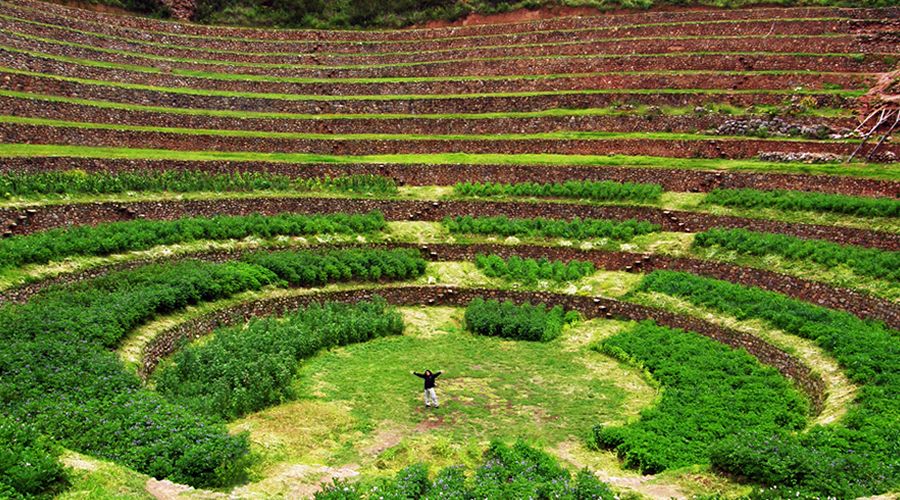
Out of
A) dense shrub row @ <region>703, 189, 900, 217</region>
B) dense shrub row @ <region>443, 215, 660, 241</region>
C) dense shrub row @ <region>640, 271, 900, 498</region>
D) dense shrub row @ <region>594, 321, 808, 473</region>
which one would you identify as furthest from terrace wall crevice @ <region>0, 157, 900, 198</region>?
dense shrub row @ <region>594, 321, 808, 473</region>

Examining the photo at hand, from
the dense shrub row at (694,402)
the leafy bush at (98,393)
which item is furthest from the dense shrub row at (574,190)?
the leafy bush at (98,393)

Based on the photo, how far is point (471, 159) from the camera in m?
38.5

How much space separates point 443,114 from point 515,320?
72.5 ft

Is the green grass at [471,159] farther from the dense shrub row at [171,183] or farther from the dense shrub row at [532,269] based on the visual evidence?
the dense shrub row at [532,269]

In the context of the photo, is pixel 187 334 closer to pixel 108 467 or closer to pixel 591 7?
pixel 108 467

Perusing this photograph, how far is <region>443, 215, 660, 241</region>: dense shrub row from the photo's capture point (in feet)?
101

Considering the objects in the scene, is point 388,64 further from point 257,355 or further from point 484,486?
point 484,486

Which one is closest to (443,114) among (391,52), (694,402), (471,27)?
(391,52)

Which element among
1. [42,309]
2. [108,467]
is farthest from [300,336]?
[108,467]

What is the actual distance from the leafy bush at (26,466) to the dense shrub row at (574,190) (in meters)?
25.6

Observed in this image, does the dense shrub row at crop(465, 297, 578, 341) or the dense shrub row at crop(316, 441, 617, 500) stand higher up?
the dense shrub row at crop(316, 441, 617, 500)

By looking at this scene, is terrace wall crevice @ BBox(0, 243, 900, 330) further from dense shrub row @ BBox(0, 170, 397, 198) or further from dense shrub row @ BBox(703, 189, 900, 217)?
dense shrub row @ BBox(0, 170, 397, 198)

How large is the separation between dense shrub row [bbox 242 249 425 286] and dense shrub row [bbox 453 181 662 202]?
264 inches

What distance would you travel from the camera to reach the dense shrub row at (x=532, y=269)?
28438mm
